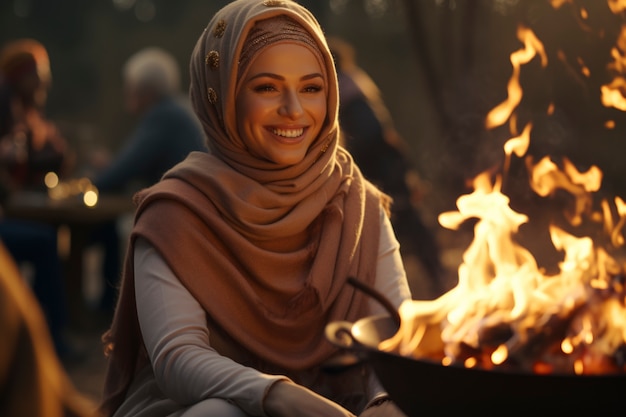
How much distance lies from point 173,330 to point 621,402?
44.1 inches

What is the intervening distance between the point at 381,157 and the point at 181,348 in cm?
568

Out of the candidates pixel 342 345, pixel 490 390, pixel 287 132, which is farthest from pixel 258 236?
pixel 490 390

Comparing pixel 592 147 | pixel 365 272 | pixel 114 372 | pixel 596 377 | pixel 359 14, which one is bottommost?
pixel 592 147

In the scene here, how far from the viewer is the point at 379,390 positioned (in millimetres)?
2777

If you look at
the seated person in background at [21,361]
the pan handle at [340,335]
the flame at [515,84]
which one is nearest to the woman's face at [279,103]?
the flame at [515,84]

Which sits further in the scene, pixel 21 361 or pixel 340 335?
pixel 340 335

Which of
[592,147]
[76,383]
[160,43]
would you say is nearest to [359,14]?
[160,43]

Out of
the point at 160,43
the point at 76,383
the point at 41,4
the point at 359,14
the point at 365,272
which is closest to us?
the point at 365,272

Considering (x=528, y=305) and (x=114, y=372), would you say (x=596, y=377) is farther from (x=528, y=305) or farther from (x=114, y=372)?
(x=114, y=372)

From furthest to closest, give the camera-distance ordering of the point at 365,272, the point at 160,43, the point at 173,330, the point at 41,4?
1. the point at 41,4
2. the point at 160,43
3. the point at 365,272
4. the point at 173,330

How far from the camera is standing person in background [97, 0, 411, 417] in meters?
2.79

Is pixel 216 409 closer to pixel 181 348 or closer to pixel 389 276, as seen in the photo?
pixel 181 348

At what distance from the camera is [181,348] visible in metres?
2.62

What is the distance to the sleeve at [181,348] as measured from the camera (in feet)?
8.25
